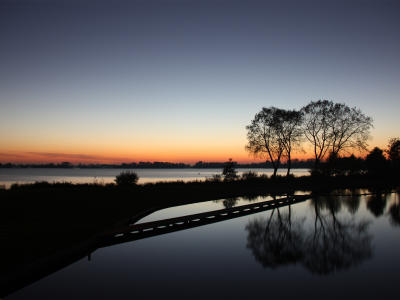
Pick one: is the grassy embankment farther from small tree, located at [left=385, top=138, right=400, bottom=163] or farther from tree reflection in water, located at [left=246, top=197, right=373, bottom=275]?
small tree, located at [left=385, top=138, right=400, bottom=163]

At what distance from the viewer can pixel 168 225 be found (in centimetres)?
1260

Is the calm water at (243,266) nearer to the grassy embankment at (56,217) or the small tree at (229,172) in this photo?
the grassy embankment at (56,217)

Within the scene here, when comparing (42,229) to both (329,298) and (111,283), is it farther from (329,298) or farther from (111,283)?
(329,298)

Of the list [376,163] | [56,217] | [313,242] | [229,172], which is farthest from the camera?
[376,163]

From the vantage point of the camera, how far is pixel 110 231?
10031 mm

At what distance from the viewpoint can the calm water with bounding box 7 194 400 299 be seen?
237 inches

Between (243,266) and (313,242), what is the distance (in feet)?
12.5

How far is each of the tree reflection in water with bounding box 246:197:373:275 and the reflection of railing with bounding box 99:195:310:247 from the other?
2.02 metres

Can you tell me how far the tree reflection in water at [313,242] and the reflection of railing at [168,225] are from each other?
2018mm

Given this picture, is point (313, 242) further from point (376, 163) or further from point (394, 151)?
point (394, 151)

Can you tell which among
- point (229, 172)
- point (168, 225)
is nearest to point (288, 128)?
point (229, 172)

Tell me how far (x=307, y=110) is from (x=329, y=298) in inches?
1499

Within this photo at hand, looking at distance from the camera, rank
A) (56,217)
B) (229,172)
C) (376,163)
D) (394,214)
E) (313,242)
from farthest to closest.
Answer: (376,163)
(229,172)
(394,214)
(56,217)
(313,242)

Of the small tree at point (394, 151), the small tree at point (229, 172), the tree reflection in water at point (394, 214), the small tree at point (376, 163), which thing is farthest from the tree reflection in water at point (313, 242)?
the small tree at point (394, 151)
